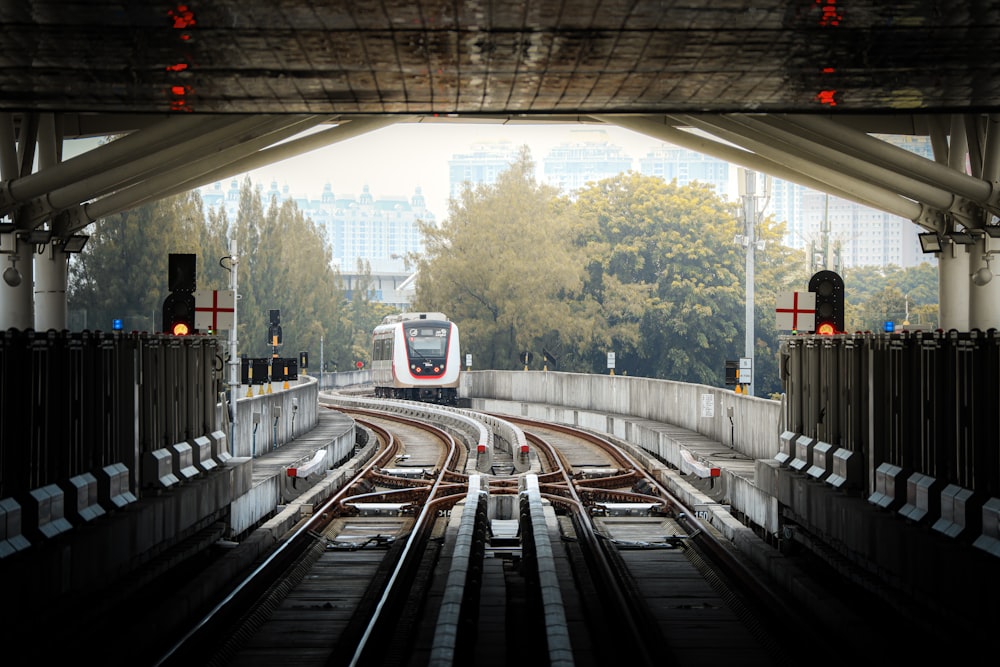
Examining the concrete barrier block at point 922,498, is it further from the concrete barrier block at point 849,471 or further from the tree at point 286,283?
the tree at point 286,283

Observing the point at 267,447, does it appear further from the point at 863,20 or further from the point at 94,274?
the point at 94,274

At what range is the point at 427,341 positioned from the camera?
49.2 meters

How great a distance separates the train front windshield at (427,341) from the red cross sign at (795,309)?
30.4 m

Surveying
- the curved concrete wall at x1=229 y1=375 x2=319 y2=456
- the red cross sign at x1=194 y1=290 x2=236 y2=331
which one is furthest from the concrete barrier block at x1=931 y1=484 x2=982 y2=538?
the red cross sign at x1=194 y1=290 x2=236 y2=331

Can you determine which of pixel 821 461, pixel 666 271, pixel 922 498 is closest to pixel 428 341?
pixel 666 271

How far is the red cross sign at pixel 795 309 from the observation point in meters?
19.1

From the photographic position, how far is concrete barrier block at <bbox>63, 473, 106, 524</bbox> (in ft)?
31.5

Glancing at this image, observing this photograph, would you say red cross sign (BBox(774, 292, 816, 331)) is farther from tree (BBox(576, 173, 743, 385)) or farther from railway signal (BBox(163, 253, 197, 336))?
tree (BBox(576, 173, 743, 385))

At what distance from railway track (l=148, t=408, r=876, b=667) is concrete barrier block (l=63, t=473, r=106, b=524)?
47.3 inches

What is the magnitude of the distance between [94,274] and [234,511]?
1355 inches

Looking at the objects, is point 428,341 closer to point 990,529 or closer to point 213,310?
point 213,310

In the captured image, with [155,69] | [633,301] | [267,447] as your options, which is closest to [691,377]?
[633,301]

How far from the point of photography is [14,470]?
28.6ft

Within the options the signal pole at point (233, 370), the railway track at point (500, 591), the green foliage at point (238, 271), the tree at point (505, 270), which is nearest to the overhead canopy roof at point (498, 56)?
the railway track at point (500, 591)
